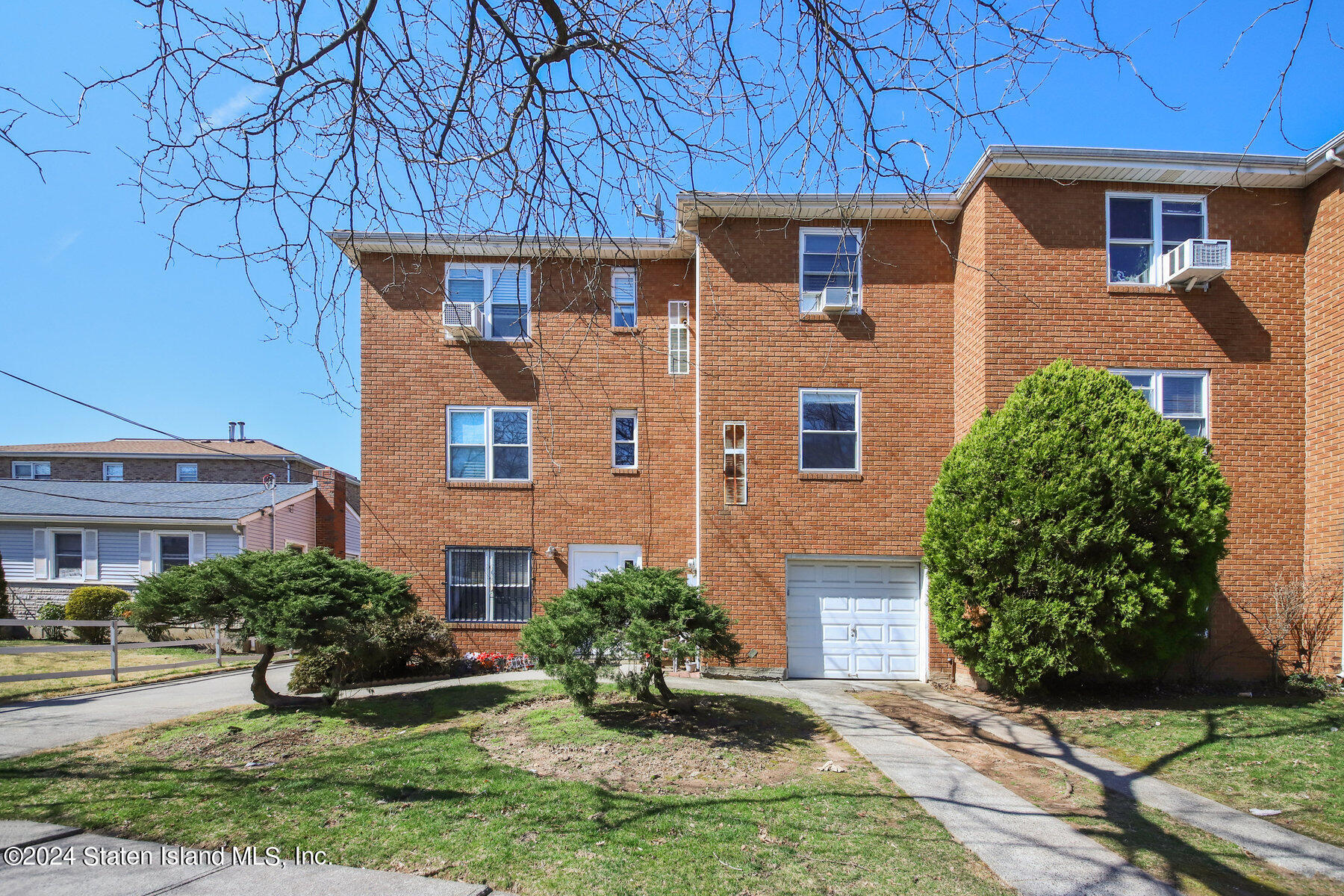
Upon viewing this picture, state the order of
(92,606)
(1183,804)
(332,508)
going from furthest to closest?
1. (332,508)
2. (92,606)
3. (1183,804)

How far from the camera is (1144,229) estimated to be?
12.0 meters

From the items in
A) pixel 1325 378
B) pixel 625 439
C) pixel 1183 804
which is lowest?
pixel 1183 804

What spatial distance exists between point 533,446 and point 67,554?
60.0 feet

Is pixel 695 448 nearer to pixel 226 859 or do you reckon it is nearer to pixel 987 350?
pixel 987 350

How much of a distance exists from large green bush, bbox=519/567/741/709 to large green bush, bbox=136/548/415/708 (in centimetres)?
240

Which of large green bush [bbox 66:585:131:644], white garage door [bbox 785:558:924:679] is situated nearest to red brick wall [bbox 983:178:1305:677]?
white garage door [bbox 785:558:924:679]

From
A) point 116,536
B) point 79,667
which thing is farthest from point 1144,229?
point 116,536

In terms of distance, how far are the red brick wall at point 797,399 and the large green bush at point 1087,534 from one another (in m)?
2.37

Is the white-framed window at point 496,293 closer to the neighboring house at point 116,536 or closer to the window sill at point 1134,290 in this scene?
the neighboring house at point 116,536

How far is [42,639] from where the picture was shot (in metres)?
18.9

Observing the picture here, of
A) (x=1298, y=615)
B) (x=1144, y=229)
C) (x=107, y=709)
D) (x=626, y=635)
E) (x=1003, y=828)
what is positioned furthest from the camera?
(x=1144, y=229)

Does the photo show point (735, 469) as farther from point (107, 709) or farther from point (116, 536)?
point (116, 536)

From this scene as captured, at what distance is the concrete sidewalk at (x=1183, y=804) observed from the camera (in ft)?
16.7

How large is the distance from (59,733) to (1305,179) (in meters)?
19.6
